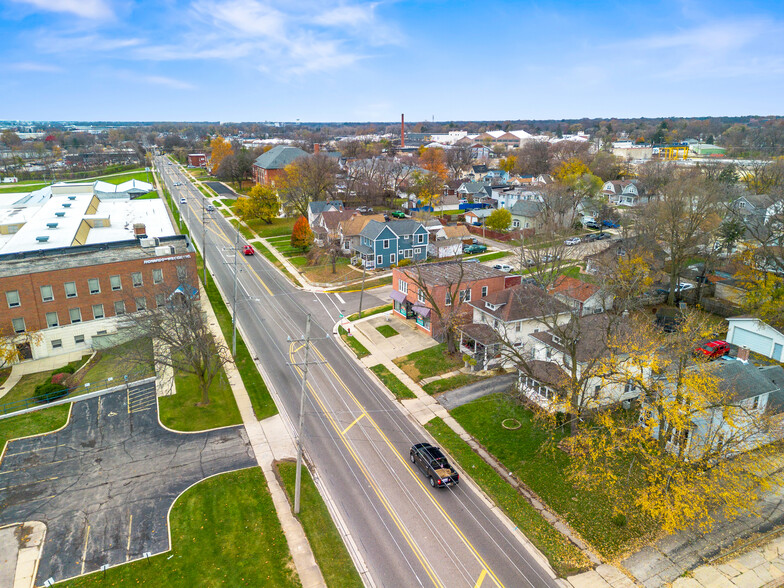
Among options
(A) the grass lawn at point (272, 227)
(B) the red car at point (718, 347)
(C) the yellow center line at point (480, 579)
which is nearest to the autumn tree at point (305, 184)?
(A) the grass lawn at point (272, 227)

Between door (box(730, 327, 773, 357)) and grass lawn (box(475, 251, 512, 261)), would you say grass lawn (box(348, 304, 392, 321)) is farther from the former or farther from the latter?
door (box(730, 327, 773, 357))

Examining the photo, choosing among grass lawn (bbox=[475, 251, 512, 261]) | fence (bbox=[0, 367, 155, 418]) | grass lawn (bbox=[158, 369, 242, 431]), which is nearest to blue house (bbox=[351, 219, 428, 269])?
grass lawn (bbox=[475, 251, 512, 261])

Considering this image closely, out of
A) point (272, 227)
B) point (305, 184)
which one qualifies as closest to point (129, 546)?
point (272, 227)

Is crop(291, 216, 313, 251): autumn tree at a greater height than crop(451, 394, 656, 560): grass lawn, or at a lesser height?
greater

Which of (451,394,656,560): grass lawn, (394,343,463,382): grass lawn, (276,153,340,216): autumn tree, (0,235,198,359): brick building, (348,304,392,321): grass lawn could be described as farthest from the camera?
(276,153,340,216): autumn tree

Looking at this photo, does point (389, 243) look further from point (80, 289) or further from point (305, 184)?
point (80, 289)

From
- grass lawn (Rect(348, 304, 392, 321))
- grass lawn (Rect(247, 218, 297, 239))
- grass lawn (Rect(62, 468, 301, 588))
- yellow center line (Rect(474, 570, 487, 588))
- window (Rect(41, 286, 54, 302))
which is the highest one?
window (Rect(41, 286, 54, 302))

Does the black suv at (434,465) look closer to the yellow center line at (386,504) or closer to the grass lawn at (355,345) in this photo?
the yellow center line at (386,504)
